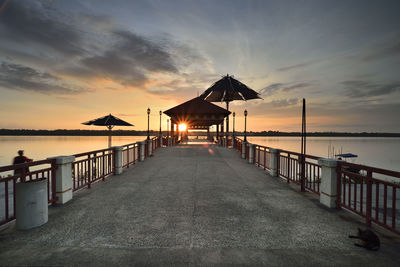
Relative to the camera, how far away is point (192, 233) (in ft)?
12.5

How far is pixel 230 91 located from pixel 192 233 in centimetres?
2061

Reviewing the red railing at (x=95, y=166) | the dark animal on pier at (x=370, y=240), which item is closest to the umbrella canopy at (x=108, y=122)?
the red railing at (x=95, y=166)

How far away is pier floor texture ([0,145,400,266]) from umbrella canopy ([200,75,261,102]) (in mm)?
17945

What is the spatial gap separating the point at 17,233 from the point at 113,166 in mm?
5259

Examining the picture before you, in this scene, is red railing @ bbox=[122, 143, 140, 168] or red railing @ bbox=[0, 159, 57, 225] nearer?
red railing @ bbox=[0, 159, 57, 225]

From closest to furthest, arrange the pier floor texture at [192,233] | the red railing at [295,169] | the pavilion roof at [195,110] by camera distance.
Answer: the pier floor texture at [192,233] → the red railing at [295,169] → the pavilion roof at [195,110]

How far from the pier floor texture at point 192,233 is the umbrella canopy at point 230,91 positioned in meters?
17.9

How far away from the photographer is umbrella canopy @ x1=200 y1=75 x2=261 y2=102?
22875 mm

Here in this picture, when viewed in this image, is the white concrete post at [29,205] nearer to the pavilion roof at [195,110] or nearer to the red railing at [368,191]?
the red railing at [368,191]

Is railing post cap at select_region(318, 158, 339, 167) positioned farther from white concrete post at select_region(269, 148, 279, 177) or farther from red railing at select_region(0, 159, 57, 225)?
red railing at select_region(0, 159, 57, 225)

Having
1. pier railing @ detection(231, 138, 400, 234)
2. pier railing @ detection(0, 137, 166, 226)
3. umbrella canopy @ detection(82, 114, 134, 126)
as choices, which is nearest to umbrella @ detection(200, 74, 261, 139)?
pier railing @ detection(231, 138, 400, 234)

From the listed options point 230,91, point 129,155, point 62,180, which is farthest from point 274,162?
point 230,91

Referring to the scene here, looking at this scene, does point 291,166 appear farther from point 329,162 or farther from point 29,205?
point 29,205

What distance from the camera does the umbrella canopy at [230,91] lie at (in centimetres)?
2288
